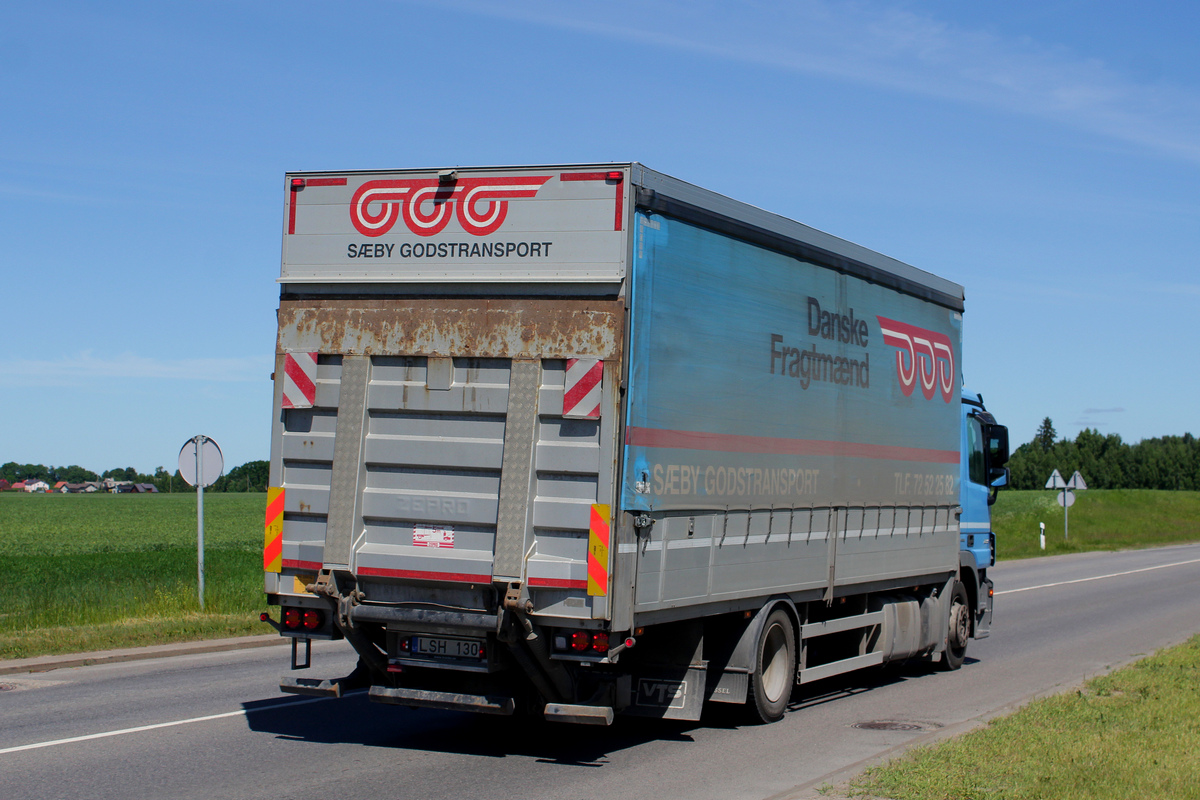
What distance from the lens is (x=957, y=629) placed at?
1334 cm

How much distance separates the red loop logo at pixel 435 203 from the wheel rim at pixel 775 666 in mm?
3916

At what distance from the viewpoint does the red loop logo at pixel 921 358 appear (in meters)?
11.7

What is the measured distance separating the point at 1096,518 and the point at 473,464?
217 feet

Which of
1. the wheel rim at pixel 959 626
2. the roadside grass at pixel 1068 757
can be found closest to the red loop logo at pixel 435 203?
the roadside grass at pixel 1068 757

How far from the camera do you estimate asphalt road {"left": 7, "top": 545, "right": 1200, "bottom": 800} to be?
7.27m

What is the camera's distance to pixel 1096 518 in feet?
220

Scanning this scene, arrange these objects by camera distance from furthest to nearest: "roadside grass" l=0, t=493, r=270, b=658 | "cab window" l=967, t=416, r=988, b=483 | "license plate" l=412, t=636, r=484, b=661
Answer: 1. "roadside grass" l=0, t=493, r=270, b=658
2. "cab window" l=967, t=416, r=988, b=483
3. "license plate" l=412, t=636, r=484, b=661

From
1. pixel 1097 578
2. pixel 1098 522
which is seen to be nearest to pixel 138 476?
pixel 1098 522

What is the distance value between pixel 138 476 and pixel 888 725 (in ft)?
575

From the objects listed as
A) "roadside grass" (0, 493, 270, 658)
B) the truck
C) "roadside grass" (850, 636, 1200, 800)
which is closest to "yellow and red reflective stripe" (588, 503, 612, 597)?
the truck

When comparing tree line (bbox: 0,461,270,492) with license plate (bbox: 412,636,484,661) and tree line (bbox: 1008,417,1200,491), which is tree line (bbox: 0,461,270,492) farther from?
license plate (bbox: 412,636,484,661)

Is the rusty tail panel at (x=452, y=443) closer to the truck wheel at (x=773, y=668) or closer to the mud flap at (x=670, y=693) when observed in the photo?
the mud flap at (x=670, y=693)

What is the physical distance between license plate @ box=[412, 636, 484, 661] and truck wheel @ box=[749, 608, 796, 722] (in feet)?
7.84

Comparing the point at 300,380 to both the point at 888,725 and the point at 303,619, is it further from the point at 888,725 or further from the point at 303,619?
the point at 888,725
